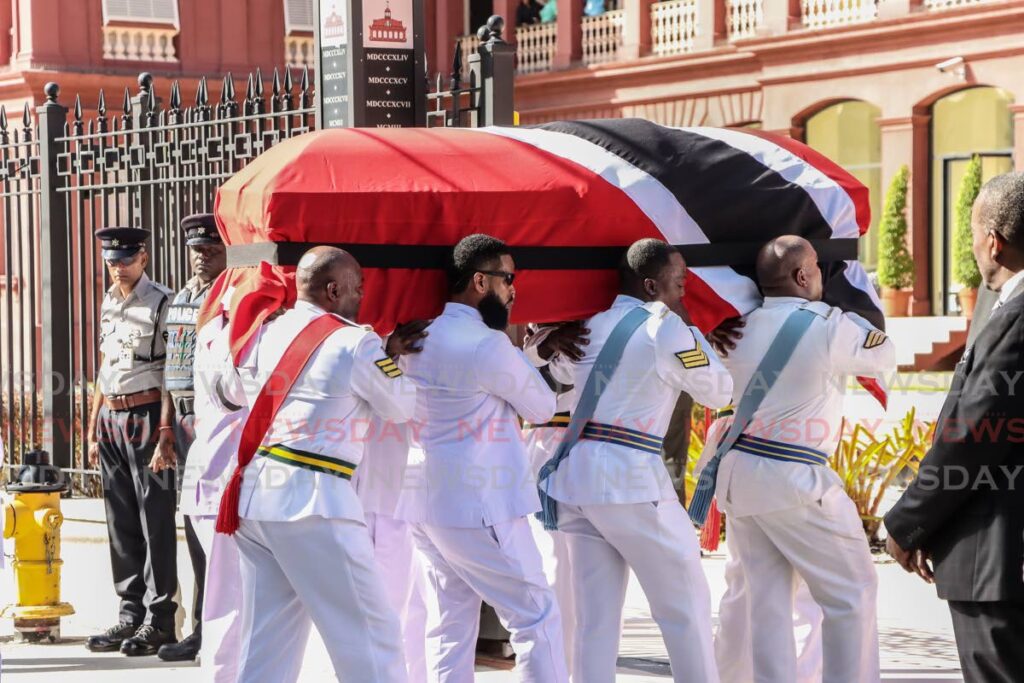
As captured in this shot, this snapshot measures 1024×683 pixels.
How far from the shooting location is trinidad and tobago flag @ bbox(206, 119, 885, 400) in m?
5.81

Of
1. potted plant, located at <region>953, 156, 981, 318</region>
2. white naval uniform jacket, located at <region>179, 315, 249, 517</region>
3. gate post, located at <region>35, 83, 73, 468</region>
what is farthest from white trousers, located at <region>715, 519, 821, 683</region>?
potted plant, located at <region>953, 156, 981, 318</region>

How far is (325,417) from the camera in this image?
214 inches

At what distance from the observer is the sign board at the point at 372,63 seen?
7816 mm

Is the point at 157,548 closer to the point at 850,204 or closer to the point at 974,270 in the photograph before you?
the point at 850,204

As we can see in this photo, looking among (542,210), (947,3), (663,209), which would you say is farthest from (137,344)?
(947,3)

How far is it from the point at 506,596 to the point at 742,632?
3.70 ft

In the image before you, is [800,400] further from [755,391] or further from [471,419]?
[471,419]

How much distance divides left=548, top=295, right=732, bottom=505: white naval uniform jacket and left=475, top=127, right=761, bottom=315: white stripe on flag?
1.09 feet

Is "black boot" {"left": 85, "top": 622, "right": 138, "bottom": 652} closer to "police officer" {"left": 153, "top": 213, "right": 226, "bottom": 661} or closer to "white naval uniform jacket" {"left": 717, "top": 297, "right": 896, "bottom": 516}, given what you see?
"police officer" {"left": 153, "top": 213, "right": 226, "bottom": 661}

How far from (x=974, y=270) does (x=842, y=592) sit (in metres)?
14.9

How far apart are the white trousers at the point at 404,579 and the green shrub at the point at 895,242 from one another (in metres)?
16.2

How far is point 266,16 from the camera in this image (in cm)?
2545

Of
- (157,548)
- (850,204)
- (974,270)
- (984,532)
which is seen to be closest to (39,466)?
(157,548)

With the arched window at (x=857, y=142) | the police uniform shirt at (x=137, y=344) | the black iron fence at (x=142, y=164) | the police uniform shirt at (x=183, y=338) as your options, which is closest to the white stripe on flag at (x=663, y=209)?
the black iron fence at (x=142, y=164)
